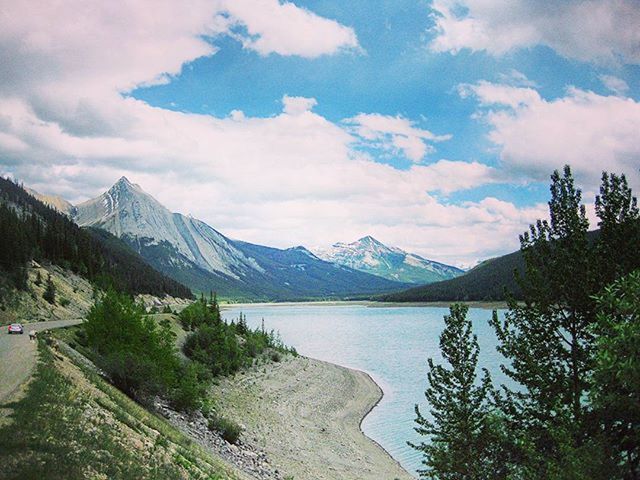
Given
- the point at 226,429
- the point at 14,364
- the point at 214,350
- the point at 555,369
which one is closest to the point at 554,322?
the point at 555,369

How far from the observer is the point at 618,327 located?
A: 1060 centimetres

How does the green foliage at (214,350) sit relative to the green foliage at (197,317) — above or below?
below

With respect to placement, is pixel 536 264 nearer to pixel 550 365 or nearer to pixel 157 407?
pixel 550 365

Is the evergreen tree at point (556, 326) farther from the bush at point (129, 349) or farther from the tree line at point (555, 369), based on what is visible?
the bush at point (129, 349)

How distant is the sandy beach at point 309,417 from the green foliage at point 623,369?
53.4ft

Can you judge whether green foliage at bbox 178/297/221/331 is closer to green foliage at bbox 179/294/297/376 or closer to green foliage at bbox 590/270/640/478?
green foliage at bbox 179/294/297/376

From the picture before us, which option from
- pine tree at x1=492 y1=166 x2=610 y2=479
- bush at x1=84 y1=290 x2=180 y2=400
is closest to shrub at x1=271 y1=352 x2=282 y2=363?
bush at x1=84 y1=290 x2=180 y2=400

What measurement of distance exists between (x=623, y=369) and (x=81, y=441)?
1275 cm

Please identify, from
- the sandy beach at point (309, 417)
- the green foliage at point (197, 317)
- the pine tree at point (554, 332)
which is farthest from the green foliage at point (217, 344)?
the pine tree at point (554, 332)

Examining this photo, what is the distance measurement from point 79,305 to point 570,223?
69575 mm

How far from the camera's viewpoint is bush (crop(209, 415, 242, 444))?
2893 centimetres

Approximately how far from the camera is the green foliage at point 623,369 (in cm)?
1045

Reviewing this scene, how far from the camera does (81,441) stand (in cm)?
1305

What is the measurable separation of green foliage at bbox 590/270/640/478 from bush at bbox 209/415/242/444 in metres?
20.4
